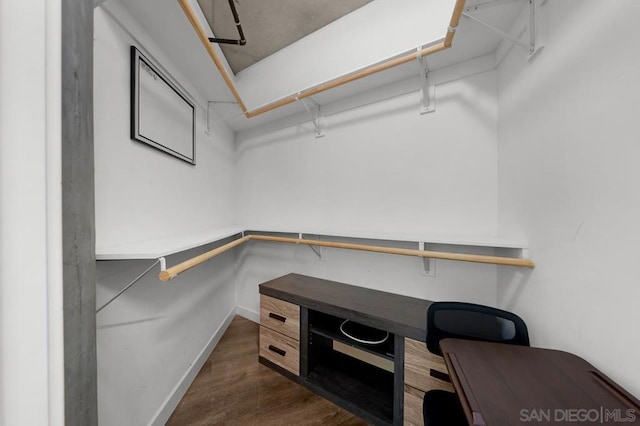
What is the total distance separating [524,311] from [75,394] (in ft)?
5.70

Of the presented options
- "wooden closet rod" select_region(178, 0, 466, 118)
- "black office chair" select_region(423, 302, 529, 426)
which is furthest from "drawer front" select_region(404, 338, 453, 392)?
"wooden closet rod" select_region(178, 0, 466, 118)

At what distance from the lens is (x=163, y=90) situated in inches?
54.0

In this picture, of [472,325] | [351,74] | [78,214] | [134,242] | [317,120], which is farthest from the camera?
[317,120]

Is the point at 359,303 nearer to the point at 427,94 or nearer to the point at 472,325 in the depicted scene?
the point at 472,325

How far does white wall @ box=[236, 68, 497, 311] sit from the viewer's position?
139 centimetres

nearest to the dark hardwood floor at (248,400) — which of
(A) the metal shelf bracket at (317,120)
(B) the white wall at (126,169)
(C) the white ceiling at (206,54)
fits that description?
(B) the white wall at (126,169)

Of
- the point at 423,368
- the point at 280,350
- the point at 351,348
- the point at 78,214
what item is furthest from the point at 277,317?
the point at 78,214

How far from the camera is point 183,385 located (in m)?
1.47

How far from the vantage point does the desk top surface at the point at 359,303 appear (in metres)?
1.24

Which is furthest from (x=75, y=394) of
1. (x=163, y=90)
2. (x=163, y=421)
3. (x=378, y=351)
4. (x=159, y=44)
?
(x=159, y=44)

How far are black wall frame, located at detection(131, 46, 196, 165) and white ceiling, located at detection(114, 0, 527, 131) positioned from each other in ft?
0.60

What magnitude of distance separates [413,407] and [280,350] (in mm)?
969

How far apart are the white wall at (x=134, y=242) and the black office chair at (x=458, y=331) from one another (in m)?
1.40

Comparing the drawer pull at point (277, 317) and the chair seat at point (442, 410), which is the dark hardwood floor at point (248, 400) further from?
the chair seat at point (442, 410)
